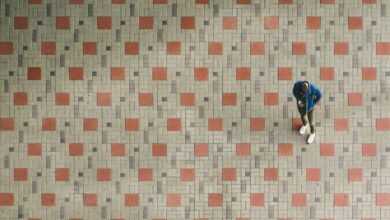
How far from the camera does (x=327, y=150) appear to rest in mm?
5141

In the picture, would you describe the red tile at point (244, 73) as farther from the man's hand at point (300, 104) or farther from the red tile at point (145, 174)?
the red tile at point (145, 174)

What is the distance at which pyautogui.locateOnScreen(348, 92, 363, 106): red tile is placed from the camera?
16.9 ft

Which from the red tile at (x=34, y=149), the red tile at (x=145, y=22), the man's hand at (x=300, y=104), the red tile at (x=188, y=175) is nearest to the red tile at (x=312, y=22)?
the man's hand at (x=300, y=104)

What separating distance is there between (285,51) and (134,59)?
1.39m

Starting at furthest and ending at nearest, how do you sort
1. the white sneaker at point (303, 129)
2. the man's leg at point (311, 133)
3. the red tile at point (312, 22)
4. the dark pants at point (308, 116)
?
the red tile at point (312, 22)
the white sneaker at point (303, 129)
the man's leg at point (311, 133)
the dark pants at point (308, 116)

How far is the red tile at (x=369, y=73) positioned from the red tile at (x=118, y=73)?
2.21 metres

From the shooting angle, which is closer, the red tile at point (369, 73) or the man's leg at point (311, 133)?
the man's leg at point (311, 133)

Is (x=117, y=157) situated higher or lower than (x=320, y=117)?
lower

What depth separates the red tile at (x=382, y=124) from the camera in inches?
202

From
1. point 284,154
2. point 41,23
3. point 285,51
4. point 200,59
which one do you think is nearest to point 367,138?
point 284,154

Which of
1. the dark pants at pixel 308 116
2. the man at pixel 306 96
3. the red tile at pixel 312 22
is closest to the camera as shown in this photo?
the man at pixel 306 96

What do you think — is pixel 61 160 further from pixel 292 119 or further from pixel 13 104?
pixel 292 119

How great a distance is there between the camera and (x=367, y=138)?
5.14 metres

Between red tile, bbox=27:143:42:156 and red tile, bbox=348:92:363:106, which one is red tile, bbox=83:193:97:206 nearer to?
red tile, bbox=27:143:42:156
